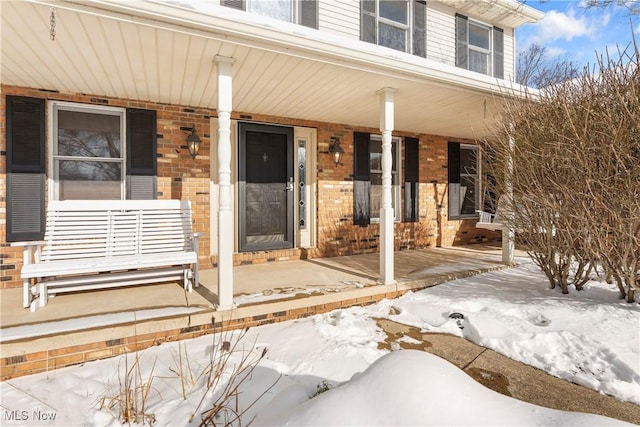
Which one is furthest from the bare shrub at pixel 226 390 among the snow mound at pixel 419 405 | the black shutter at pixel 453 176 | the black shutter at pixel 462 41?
the black shutter at pixel 462 41

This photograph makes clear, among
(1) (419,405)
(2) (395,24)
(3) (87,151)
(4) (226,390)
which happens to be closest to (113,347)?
(4) (226,390)

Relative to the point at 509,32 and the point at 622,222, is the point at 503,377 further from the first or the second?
the point at 509,32

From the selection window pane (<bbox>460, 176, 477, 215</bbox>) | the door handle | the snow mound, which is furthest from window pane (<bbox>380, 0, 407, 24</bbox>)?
the snow mound

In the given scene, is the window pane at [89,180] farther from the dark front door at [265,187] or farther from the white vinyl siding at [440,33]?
the white vinyl siding at [440,33]

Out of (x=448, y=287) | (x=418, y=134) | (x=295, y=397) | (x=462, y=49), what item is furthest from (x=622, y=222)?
(x=462, y=49)

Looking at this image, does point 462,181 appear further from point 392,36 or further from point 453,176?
point 392,36

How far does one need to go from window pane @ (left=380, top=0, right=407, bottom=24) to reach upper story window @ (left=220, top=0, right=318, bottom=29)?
5.17ft

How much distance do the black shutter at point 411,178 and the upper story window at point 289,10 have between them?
2.74 metres

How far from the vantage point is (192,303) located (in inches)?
120

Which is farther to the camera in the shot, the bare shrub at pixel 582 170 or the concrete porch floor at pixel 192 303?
the bare shrub at pixel 582 170

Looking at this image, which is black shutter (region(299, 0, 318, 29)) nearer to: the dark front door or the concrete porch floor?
the dark front door

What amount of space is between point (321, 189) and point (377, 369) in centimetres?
427

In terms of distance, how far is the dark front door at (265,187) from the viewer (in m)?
4.85

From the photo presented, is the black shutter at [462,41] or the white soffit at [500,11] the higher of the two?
the white soffit at [500,11]
